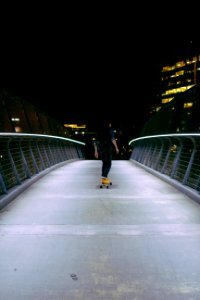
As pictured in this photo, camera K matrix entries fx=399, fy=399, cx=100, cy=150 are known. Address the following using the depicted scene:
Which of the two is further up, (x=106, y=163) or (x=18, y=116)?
(x=18, y=116)

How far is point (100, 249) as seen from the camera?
4117 millimetres

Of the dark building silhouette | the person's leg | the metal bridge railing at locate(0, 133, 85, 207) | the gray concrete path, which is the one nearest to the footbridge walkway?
the gray concrete path

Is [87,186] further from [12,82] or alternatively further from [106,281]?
[12,82]

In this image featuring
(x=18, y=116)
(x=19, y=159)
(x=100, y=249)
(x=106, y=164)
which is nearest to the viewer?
(x=100, y=249)

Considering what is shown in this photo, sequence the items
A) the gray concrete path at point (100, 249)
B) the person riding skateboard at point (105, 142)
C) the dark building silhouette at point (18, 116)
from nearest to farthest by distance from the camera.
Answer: the gray concrete path at point (100, 249)
the person riding skateboard at point (105, 142)
the dark building silhouette at point (18, 116)

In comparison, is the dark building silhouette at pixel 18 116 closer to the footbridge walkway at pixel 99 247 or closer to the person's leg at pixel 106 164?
the person's leg at pixel 106 164

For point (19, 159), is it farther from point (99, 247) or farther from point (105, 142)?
point (99, 247)

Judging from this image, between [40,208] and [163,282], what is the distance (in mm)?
3578

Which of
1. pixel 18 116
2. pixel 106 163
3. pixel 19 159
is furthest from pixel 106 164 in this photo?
pixel 18 116

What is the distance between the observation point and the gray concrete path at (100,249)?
3.08 m

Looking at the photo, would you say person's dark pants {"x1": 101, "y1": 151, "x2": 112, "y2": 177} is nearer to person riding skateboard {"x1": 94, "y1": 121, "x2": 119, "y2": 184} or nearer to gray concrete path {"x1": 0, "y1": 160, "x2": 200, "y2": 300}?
person riding skateboard {"x1": 94, "y1": 121, "x2": 119, "y2": 184}

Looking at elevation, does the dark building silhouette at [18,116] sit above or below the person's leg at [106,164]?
above

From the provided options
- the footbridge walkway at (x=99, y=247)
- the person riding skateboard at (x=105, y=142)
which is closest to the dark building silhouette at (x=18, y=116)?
the person riding skateboard at (x=105, y=142)

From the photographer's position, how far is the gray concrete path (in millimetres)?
3076
